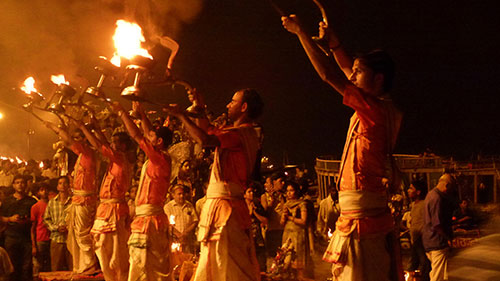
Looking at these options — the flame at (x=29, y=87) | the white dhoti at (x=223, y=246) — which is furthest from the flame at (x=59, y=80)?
the white dhoti at (x=223, y=246)

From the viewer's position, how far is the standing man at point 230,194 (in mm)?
4254

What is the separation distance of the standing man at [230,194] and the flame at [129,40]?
1.68 ft

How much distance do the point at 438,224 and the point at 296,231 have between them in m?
2.12

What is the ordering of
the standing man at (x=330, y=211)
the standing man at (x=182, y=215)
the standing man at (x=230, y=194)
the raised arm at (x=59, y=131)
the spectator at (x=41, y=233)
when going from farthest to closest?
the standing man at (x=330, y=211) → the spectator at (x=41, y=233) → the standing man at (x=182, y=215) → the raised arm at (x=59, y=131) → the standing man at (x=230, y=194)

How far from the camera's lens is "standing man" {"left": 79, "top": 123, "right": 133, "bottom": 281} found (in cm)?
686

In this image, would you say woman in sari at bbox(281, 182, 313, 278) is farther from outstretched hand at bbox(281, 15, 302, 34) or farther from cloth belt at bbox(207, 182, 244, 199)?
outstretched hand at bbox(281, 15, 302, 34)

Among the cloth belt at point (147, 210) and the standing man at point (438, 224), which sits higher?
the cloth belt at point (147, 210)

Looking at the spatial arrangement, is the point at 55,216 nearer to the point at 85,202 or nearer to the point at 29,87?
the point at 85,202

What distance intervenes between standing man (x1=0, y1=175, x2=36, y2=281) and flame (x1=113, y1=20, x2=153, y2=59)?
499 centimetres

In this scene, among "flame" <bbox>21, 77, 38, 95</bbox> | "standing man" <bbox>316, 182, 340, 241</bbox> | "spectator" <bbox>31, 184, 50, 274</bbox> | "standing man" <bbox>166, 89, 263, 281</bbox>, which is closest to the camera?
"standing man" <bbox>166, 89, 263, 281</bbox>

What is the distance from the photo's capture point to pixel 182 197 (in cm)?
880

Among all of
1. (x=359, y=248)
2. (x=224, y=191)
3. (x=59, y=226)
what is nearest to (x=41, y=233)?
(x=59, y=226)

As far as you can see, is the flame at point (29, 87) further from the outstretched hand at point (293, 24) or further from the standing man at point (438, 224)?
the standing man at point (438, 224)

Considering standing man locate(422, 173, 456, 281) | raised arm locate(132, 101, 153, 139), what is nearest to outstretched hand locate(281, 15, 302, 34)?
raised arm locate(132, 101, 153, 139)
